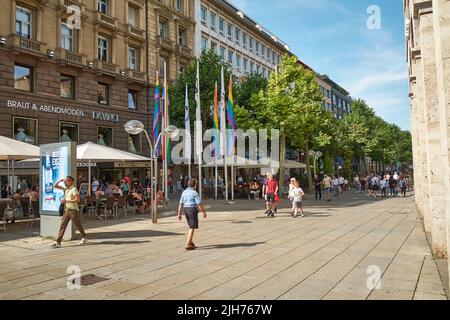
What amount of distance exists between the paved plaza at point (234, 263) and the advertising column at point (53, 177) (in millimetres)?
524

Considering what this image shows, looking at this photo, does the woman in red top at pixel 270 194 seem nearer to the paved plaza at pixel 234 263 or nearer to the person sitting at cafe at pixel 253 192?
the paved plaza at pixel 234 263

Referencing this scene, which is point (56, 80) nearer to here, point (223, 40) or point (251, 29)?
point (223, 40)

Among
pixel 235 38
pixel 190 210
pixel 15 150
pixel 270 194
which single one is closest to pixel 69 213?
pixel 190 210

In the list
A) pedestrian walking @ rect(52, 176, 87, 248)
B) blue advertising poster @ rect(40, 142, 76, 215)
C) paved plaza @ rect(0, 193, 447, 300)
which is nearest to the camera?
paved plaza @ rect(0, 193, 447, 300)

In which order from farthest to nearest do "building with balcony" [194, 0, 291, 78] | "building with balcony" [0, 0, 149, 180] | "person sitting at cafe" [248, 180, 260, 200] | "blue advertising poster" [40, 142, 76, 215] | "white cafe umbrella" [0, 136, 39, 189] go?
1. "building with balcony" [194, 0, 291, 78]
2. "person sitting at cafe" [248, 180, 260, 200]
3. "building with balcony" [0, 0, 149, 180]
4. "white cafe umbrella" [0, 136, 39, 189]
5. "blue advertising poster" [40, 142, 76, 215]

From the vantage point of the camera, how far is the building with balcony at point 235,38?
41156 millimetres

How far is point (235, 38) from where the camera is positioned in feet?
155

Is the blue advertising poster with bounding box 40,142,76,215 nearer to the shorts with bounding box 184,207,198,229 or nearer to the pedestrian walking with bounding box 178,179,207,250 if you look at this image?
the pedestrian walking with bounding box 178,179,207,250

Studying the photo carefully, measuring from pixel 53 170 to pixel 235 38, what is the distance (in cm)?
4031

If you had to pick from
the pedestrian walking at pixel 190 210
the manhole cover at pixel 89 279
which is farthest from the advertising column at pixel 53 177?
the manhole cover at pixel 89 279

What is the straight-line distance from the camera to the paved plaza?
5.54 m

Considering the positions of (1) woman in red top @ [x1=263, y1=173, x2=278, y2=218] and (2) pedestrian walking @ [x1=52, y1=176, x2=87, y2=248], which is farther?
(1) woman in red top @ [x1=263, y1=173, x2=278, y2=218]

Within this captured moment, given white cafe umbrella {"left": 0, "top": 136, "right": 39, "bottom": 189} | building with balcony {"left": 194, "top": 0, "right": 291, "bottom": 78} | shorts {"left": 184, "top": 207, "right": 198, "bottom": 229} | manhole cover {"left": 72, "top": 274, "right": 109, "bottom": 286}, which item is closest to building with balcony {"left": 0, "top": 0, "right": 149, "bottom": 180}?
building with balcony {"left": 194, "top": 0, "right": 291, "bottom": 78}

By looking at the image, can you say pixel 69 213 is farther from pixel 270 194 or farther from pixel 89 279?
pixel 270 194
